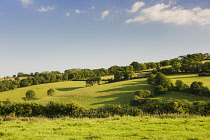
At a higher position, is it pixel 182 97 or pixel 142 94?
pixel 142 94

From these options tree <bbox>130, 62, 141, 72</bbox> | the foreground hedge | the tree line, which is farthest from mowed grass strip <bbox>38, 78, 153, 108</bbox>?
tree <bbox>130, 62, 141, 72</bbox>

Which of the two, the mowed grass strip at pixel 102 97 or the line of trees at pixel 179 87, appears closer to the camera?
the line of trees at pixel 179 87

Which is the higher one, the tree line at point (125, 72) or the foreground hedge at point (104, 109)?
the tree line at point (125, 72)

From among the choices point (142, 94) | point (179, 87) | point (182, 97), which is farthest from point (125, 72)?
point (182, 97)

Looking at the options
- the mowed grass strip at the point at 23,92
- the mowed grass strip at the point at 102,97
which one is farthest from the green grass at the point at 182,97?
the mowed grass strip at the point at 23,92

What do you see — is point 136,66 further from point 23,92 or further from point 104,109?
point 104,109

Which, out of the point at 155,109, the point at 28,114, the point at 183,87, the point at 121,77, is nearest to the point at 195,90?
the point at 183,87

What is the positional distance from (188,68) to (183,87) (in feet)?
132

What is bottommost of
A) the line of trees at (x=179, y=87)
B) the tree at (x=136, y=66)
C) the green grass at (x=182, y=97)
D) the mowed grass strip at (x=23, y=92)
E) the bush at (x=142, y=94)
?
the mowed grass strip at (x=23, y=92)

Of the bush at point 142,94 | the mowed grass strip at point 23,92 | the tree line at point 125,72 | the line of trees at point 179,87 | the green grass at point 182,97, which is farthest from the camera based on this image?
the tree line at point 125,72

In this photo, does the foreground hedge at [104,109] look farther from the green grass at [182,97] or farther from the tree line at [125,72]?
the tree line at [125,72]

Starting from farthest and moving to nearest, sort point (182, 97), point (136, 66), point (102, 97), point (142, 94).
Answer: point (136, 66), point (102, 97), point (142, 94), point (182, 97)

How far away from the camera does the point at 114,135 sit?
32.7 ft

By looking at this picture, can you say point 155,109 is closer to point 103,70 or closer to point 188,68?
point 188,68
